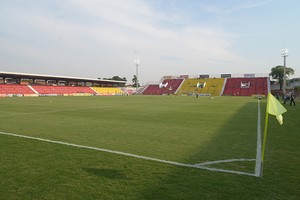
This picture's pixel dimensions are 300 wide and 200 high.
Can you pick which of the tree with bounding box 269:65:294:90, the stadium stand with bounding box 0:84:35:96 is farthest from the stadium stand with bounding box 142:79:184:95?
the stadium stand with bounding box 0:84:35:96

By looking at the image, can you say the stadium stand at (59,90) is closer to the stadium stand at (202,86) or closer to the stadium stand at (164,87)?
the stadium stand at (164,87)

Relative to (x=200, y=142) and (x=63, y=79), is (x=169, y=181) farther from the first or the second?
(x=63, y=79)

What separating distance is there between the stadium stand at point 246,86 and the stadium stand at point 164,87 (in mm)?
19555

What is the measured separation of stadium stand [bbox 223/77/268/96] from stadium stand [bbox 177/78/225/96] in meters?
2.94

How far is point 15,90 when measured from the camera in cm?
6819

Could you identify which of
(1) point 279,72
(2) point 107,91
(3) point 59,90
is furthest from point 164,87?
(1) point 279,72

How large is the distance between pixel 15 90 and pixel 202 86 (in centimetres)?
6146

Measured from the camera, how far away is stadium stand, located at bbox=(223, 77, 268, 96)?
279 feet

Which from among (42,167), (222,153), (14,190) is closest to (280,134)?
(222,153)

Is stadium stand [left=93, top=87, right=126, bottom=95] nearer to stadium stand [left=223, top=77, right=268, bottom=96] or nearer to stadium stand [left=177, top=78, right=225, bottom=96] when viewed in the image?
stadium stand [left=177, top=78, right=225, bottom=96]

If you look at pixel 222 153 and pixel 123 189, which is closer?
pixel 123 189

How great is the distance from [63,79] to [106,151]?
85.4 m

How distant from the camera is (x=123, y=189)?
16.0 feet

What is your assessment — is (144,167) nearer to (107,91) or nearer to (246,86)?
(246,86)
